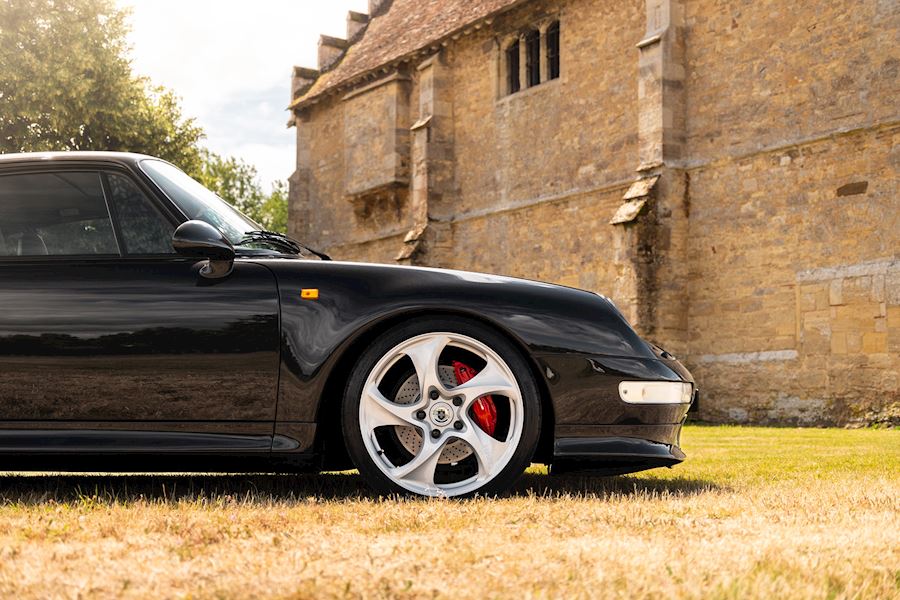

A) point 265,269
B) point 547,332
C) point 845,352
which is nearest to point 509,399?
point 547,332

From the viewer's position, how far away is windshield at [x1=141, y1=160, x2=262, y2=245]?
186 inches

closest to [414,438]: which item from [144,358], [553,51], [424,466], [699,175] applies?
[424,466]

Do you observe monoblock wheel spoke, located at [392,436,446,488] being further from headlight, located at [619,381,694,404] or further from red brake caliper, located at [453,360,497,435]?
headlight, located at [619,381,694,404]

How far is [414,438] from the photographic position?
171 inches

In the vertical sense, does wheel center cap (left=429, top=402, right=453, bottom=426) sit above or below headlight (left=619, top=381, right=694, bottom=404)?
below

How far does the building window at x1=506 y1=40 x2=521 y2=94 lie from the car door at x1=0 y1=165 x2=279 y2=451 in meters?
20.3

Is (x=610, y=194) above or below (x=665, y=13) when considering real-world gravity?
below

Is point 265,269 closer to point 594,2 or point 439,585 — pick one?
point 439,585

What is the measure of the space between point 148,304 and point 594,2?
1872 cm

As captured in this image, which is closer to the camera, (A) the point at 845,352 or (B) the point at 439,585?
(B) the point at 439,585

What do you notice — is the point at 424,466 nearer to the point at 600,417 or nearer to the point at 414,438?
the point at 414,438

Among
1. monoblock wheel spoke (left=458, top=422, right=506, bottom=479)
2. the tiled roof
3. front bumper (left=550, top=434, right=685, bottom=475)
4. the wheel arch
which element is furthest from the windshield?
the tiled roof

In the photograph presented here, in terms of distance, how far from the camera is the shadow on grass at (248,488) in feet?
14.1

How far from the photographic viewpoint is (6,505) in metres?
4.13
